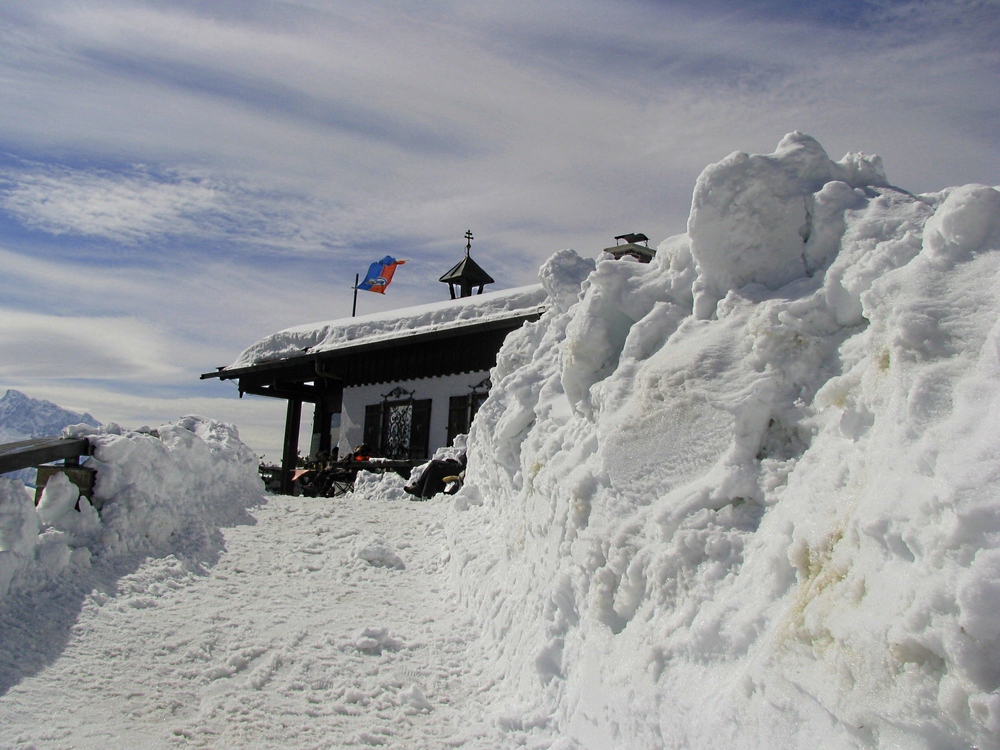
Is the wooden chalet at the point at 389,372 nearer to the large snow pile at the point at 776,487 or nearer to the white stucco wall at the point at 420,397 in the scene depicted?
the white stucco wall at the point at 420,397

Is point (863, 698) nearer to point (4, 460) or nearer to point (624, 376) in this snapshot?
point (624, 376)

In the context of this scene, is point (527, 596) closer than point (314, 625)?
Yes

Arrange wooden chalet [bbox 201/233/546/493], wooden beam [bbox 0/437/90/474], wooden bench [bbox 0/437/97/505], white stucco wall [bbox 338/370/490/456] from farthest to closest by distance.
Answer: white stucco wall [bbox 338/370/490/456] → wooden chalet [bbox 201/233/546/493] → wooden bench [bbox 0/437/97/505] → wooden beam [bbox 0/437/90/474]

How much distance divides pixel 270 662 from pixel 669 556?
2.99 m

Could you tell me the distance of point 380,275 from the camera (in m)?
27.3

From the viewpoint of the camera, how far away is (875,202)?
4.47m

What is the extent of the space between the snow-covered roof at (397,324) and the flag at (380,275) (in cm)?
805

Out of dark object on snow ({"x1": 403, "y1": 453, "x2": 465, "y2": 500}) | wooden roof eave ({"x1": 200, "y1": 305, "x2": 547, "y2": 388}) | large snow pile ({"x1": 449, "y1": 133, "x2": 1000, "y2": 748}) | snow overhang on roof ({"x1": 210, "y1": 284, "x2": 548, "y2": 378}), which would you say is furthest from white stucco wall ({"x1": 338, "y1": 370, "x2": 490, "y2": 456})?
large snow pile ({"x1": 449, "y1": 133, "x2": 1000, "y2": 748})

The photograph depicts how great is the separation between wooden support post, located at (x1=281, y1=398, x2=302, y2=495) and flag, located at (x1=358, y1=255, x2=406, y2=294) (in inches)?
344

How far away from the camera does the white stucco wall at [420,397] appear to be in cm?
1548

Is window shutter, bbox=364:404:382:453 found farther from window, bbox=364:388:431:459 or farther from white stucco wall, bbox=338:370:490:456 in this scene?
white stucco wall, bbox=338:370:490:456

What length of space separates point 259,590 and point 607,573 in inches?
148

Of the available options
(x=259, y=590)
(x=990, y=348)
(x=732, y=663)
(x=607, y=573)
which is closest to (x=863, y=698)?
(x=732, y=663)

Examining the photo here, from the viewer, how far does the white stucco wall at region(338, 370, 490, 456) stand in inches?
610
